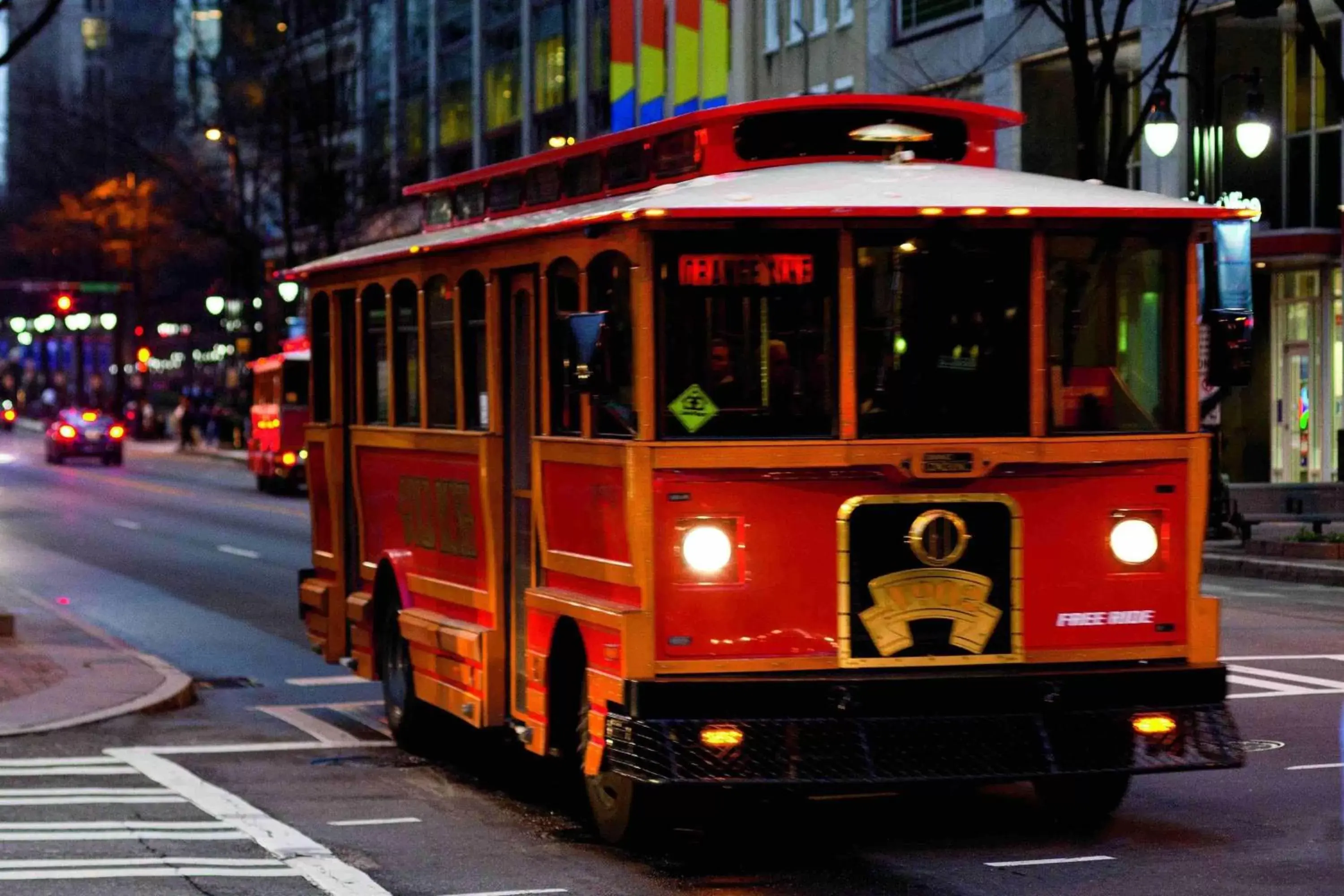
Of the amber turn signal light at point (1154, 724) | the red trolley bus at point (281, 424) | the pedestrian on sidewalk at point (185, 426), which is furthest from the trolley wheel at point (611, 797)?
the pedestrian on sidewalk at point (185, 426)

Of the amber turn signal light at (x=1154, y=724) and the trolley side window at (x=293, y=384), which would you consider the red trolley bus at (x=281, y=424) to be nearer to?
the trolley side window at (x=293, y=384)

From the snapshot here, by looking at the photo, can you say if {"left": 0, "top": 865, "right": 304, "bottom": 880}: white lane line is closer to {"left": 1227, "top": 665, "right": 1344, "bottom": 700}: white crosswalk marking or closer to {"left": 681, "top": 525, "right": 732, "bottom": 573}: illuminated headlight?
{"left": 681, "top": 525, "right": 732, "bottom": 573}: illuminated headlight

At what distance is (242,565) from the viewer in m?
28.6

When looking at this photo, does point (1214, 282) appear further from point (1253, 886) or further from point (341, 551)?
point (341, 551)

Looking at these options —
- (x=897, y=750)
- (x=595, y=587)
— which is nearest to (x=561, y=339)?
A: (x=595, y=587)

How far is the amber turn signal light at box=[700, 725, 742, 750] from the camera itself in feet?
31.0

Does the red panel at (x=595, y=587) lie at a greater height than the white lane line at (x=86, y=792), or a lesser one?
greater

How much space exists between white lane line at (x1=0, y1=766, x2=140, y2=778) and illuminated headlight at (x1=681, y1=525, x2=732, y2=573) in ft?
15.1

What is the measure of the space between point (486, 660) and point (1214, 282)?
4.14 meters

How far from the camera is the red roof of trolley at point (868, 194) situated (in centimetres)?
973

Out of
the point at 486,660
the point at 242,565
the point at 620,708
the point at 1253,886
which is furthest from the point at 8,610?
the point at 1253,886

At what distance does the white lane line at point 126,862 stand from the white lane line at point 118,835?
21.9 inches

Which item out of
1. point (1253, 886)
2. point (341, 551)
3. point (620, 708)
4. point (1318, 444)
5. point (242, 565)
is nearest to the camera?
point (1253, 886)

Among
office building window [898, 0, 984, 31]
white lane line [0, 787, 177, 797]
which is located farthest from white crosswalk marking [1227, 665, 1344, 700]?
office building window [898, 0, 984, 31]
